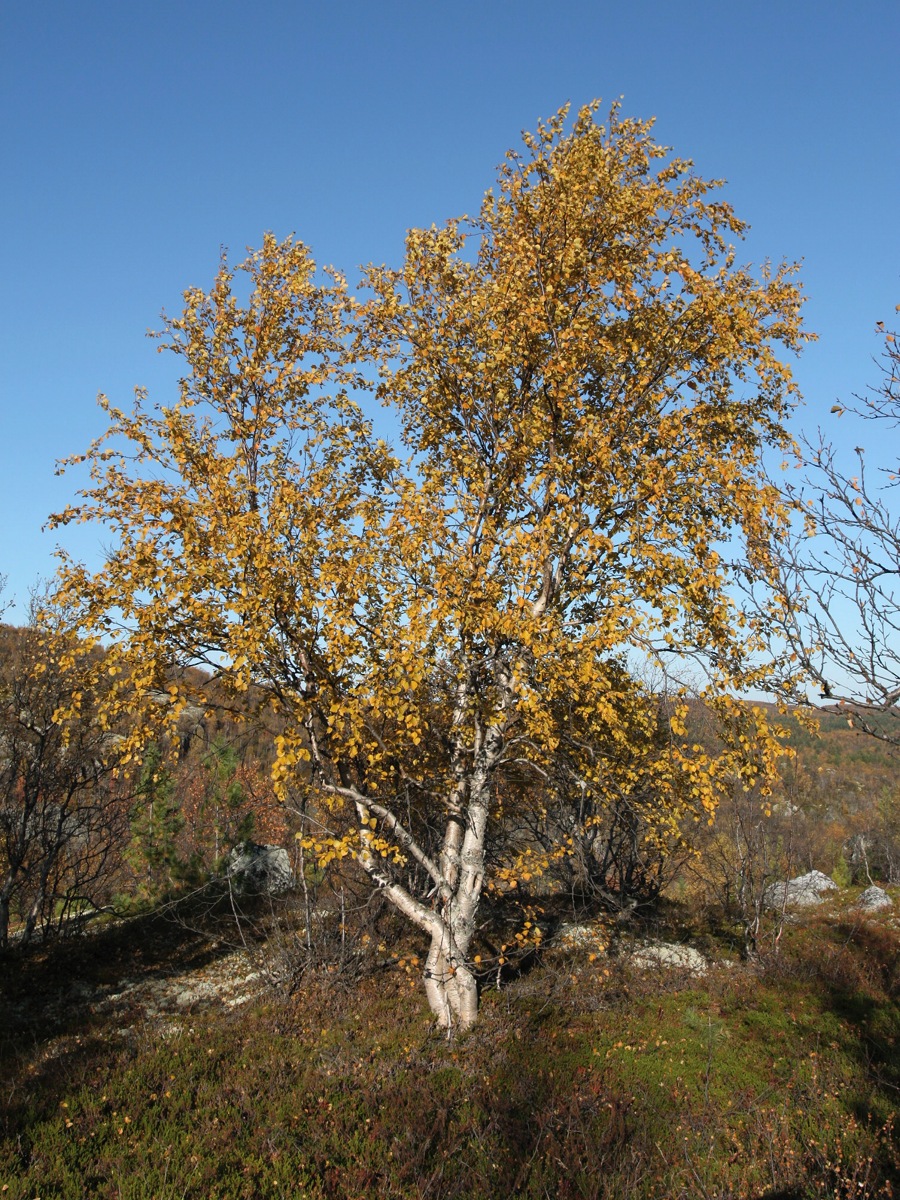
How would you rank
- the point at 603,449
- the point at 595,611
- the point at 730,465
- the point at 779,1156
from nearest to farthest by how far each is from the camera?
the point at 779,1156
the point at 730,465
the point at 603,449
the point at 595,611

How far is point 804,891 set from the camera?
24109 mm

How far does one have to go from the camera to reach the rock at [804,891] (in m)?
21.2

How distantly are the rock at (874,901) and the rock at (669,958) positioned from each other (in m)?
10.3

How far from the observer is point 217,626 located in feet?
29.4

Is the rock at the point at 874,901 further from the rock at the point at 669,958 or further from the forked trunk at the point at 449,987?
the forked trunk at the point at 449,987

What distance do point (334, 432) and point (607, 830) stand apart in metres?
11.3

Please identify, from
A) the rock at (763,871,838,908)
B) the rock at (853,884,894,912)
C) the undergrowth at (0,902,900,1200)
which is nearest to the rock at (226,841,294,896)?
the undergrowth at (0,902,900,1200)

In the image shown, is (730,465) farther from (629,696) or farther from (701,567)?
(629,696)

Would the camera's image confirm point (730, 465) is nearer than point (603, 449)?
Yes

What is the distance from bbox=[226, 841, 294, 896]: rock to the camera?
18188 mm

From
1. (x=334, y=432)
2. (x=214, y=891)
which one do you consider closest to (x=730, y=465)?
(x=334, y=432)

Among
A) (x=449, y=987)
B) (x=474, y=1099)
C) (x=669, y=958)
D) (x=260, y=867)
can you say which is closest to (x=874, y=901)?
(x=669, y=958)

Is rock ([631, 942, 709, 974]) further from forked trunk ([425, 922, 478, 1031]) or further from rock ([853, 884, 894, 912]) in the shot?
rock ([853, 884, 894, 912])

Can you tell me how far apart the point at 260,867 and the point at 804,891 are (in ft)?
57.8
